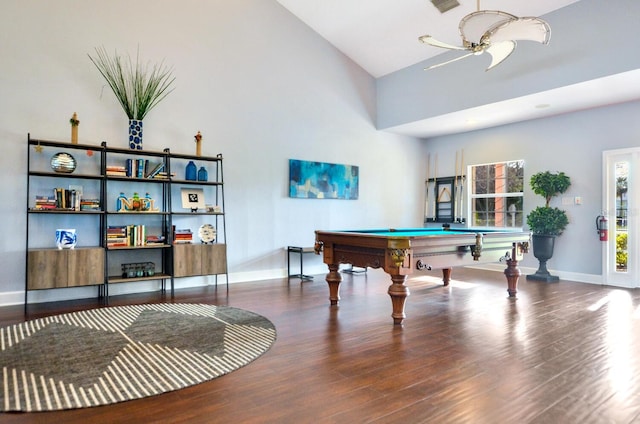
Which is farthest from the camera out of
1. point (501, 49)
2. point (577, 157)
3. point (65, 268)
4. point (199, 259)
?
point (577, 157)

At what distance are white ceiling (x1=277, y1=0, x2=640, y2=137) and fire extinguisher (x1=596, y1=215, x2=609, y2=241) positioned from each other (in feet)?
5.41

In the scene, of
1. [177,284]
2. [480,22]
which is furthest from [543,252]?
[177,284]

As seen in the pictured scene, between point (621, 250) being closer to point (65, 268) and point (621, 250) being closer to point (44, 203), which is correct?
point (65, 268)

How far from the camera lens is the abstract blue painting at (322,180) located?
20.5 feet

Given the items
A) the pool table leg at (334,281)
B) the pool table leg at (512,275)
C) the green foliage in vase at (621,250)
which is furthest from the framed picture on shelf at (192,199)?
the green foliage in vase at (621,250)

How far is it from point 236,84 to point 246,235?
2.19 m

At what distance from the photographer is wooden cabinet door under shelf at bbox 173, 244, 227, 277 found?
188 inches

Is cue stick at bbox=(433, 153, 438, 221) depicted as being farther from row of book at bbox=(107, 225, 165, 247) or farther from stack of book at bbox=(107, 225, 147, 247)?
stack of book at bbox=(107, 225, 147, 247)

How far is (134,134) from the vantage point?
15.3ft

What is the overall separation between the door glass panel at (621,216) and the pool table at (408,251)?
6.62ft

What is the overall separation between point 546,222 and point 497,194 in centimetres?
140

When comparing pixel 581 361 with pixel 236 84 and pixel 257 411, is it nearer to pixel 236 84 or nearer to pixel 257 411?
pixel 257 411

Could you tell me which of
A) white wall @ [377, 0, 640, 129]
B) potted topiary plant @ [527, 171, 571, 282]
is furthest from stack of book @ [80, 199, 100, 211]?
potted topiary plant @ [527, 171, 571, 282]

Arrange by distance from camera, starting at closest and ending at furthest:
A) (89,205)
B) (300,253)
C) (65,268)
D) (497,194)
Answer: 1. (65,268)
2. (89,205)
3. (300,253)
4. (497,194)
